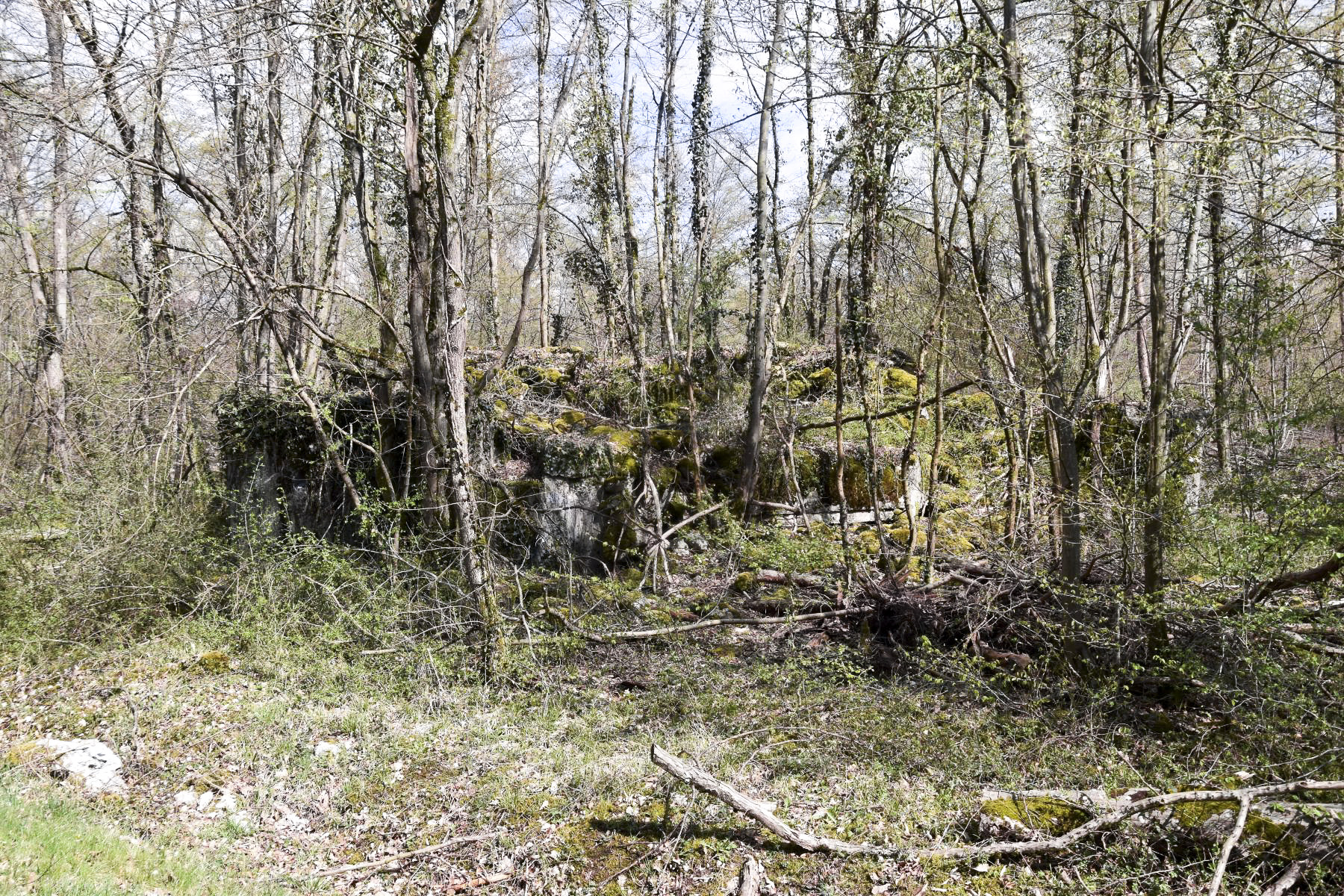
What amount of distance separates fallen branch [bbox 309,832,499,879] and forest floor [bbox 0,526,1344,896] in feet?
0.12

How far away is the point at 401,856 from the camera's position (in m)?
4.15

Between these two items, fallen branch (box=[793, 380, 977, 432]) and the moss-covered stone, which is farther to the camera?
fallen branch (box=[793, 380, 977, 432])

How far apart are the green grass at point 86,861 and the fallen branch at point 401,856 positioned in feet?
1.11

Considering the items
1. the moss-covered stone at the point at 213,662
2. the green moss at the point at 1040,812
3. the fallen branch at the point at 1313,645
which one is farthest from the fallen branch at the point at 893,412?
the moss-covered stone at the point at 213,662

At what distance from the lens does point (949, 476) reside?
32.0ft

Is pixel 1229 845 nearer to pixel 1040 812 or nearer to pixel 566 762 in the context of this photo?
pixel 1040 812

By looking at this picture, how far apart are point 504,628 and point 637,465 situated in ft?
12.4

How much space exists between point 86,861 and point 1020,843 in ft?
14.5

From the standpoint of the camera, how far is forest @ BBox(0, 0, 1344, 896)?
4223 mm

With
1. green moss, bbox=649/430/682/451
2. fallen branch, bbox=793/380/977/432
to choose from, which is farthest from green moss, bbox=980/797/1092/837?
green moss, bbox=649/430/682/451

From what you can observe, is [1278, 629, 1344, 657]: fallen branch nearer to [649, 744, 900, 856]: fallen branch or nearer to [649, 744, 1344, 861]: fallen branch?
[649, 744, 1344, 861]: fallen branch

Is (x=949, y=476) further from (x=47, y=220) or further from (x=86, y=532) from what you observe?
(x=47, y=220)

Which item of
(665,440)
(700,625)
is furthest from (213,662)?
(665,440)

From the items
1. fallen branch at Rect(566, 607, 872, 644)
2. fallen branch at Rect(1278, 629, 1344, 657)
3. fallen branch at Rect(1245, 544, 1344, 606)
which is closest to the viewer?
fallen branch at Rect(1278, 629, 1344, 657)
